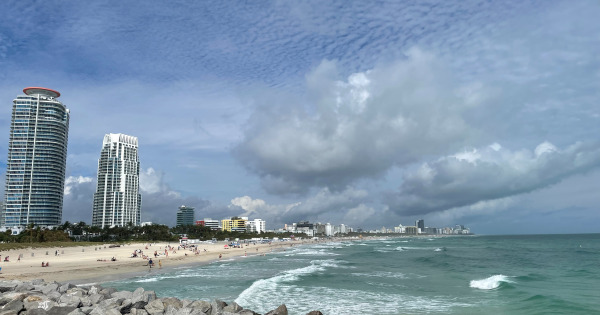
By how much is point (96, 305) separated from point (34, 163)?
136 m

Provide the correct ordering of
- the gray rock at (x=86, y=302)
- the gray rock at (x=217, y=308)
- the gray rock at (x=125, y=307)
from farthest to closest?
the gray rock at (x=217, y=308), the gray rock at (x=86, y=302), the gray rock at (x=125, y=307)

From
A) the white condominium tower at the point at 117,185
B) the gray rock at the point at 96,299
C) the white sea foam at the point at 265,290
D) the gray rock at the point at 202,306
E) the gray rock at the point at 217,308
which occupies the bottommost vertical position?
the white sea foam at the point at 265,290

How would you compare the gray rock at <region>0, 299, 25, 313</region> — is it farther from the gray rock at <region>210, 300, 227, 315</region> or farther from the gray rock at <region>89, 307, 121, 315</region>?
the gray rock at <region>210, 300, 227, 315</region>

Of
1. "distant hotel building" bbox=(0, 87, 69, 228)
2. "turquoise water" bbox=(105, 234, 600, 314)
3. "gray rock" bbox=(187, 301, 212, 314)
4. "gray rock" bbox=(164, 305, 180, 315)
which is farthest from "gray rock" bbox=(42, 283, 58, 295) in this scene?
"distant hotel building" bbox=(0, 87, 69, 228)

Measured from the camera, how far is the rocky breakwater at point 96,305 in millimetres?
13539

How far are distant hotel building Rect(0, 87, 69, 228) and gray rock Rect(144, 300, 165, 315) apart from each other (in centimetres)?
13209

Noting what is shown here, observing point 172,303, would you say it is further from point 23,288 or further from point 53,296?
point 23,288

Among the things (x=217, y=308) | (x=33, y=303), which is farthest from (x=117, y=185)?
(x=217, y=308)

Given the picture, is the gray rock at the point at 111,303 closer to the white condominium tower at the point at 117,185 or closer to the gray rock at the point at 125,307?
the gray rock at the point at 125,307

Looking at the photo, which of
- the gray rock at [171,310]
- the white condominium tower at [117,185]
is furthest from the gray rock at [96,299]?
the white condominium tower at [117,185]

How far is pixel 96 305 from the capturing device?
48.0ft

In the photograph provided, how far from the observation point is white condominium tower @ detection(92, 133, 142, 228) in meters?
163

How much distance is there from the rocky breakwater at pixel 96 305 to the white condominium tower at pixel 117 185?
160042mm

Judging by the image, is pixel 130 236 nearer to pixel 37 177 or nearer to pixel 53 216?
pixel 53 216
